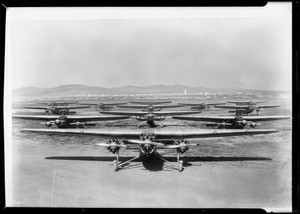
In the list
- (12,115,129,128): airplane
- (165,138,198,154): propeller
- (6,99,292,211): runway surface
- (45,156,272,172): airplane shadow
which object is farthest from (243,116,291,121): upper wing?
(12,115,129,128): airplane

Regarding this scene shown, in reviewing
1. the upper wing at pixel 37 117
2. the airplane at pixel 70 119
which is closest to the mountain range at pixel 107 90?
the upper wing at pixel 37 117

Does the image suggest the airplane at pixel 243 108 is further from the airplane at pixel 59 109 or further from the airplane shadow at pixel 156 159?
the airplane at pixel 59 109

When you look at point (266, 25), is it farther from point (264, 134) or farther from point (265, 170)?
point (265, 170)

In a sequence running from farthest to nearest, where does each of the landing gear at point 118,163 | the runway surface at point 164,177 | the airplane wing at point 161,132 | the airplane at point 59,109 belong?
the airplane at point 59,109 → the landing gear at point 118,163 → the airplane wing at point 161,132 → the runway surface at point 164,177

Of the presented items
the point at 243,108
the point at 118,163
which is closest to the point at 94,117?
the point at 118,163

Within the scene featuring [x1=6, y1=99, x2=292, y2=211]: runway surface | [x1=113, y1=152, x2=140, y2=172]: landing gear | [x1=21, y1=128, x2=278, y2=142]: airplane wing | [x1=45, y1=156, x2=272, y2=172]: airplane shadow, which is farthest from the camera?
[x1=113, y1=152, x2=140, y2=172]: landing gear

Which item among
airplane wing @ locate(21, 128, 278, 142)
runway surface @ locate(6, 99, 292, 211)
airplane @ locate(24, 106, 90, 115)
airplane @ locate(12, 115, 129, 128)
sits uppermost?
airplane @ locate(24, 106, 90, 115)

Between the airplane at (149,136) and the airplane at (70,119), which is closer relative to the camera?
the airplane at (149,136)

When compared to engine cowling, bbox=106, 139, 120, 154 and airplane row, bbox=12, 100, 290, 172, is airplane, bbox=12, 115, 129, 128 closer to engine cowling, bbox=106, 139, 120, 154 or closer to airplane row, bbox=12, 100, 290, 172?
airplane row, bbox=12, 100, 290, 172
